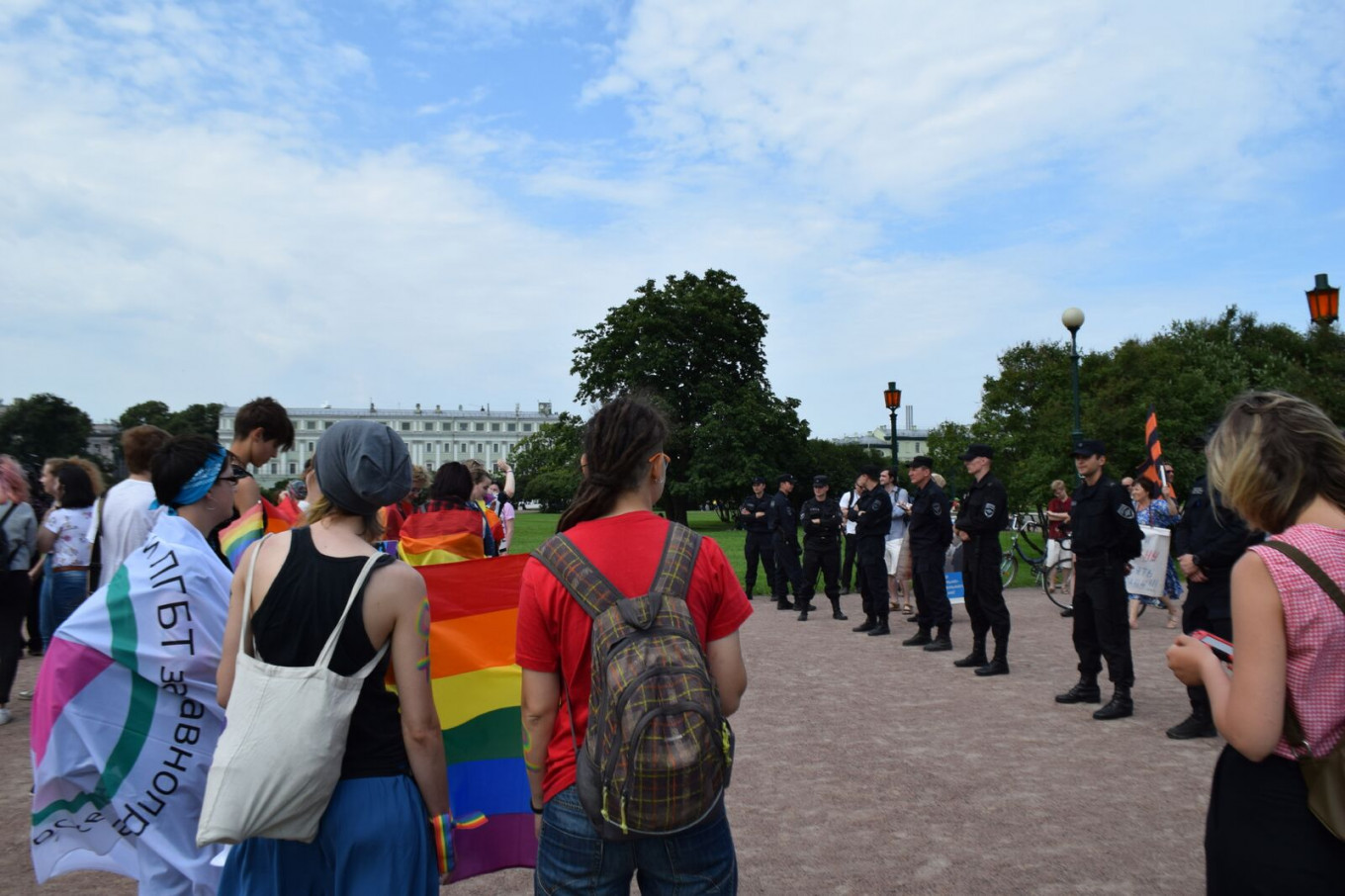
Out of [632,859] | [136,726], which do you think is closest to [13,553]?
[136,726]

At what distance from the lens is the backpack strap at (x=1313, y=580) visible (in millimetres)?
2098

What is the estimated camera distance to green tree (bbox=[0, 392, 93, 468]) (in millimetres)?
58306

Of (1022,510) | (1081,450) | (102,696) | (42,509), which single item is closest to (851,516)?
(1081,450)

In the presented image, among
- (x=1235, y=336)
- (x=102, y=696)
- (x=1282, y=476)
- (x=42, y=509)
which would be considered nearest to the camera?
(x=1282, y=476)

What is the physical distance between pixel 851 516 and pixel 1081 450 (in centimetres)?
783

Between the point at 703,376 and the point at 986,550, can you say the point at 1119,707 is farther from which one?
the point at 703,376

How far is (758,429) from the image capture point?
45594 millimetres

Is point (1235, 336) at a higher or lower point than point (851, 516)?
higher

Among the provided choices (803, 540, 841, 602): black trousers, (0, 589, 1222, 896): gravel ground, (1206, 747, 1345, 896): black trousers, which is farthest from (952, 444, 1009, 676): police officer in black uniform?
(1206, 747, 1345, 896): black trousers

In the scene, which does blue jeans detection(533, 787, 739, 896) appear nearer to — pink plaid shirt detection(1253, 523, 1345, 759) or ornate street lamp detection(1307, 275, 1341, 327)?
pink plaid shirt detection(1253, 523, 1345, 759)

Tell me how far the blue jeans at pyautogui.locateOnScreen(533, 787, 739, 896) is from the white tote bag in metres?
0.57

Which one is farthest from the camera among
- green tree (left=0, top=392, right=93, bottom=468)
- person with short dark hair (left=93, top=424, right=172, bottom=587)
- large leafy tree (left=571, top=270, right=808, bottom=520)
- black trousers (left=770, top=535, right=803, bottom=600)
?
green tree (left=0, top=392, right=93, bottom=468)

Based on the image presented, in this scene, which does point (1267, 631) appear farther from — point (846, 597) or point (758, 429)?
point (758, 429)

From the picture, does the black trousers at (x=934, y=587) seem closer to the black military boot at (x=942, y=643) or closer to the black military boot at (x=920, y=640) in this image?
the black military boot at (x=942, y=643)
